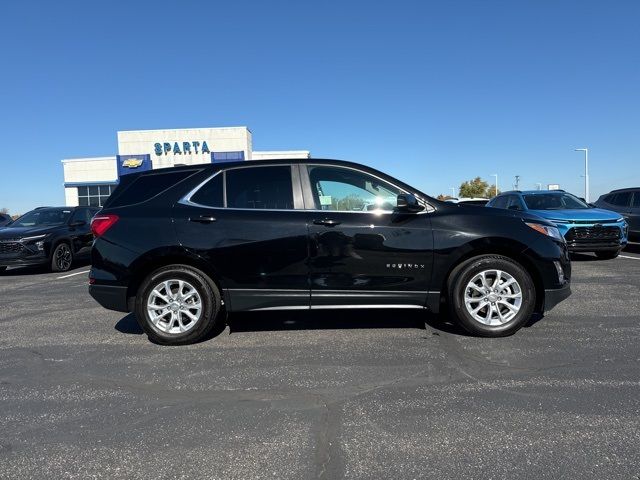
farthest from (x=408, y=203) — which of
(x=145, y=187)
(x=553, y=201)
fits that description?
(x=553, y=201)

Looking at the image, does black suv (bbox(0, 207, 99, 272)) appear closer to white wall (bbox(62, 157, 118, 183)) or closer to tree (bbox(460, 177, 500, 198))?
white wall (bbox(62, 157, 118, 183))

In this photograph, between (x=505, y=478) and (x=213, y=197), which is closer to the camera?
(x=505, y=478)

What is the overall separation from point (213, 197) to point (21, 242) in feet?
25.7

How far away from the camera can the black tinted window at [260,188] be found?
4832 mm

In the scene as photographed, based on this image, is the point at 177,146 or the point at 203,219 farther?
the point at 177,146

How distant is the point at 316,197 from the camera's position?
482 centimetres

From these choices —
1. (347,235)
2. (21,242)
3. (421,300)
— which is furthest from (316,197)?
(21,242)

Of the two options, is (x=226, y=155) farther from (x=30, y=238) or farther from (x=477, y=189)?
(x=477, y=189)

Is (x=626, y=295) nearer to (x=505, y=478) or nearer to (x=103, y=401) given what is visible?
(x=505, y=478)

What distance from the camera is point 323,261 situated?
468 centimetres

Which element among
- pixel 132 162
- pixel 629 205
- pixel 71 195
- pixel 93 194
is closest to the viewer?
pixel 629 205

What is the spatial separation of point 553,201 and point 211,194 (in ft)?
29.6

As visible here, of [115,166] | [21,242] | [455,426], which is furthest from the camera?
[115,166]

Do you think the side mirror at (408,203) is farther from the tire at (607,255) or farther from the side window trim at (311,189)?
the tire at (607,255)
